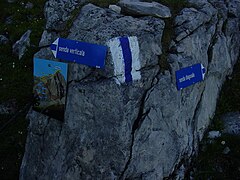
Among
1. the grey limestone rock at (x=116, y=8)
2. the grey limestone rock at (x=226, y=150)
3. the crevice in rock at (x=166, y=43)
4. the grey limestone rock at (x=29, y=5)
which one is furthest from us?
the grey limestone rock at (x=29, y=5)

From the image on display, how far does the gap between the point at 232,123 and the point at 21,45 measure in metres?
7.26

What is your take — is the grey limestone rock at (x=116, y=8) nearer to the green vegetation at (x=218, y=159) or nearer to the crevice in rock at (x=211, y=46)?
the crevice in rock at (x=211, y=46)

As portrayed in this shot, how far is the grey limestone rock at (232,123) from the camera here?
282 inches

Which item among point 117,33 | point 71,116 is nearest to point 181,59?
point 117,33

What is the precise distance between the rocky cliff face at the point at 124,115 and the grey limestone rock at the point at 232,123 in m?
0.95

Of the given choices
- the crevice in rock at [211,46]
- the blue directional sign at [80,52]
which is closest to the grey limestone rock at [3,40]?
the blue directional sign at [80,52]

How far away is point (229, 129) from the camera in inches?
283

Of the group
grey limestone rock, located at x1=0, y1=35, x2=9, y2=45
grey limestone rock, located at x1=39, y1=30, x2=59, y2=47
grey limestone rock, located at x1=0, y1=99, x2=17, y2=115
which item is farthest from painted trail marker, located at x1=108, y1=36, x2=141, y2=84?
grey limestone rock, located at x1=0, y1=35, x2=9, y2=45

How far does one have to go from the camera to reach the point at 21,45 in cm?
1080

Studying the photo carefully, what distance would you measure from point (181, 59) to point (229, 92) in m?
2.44

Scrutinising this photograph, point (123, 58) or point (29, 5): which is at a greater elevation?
point (123, 58)

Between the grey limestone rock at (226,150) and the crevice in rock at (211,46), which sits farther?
the crevice in rock at (211,46)

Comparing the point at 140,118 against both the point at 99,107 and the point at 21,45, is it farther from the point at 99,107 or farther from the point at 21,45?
the point at 21,45

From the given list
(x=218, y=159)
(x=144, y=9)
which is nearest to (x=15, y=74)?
(x=144, y=9)
